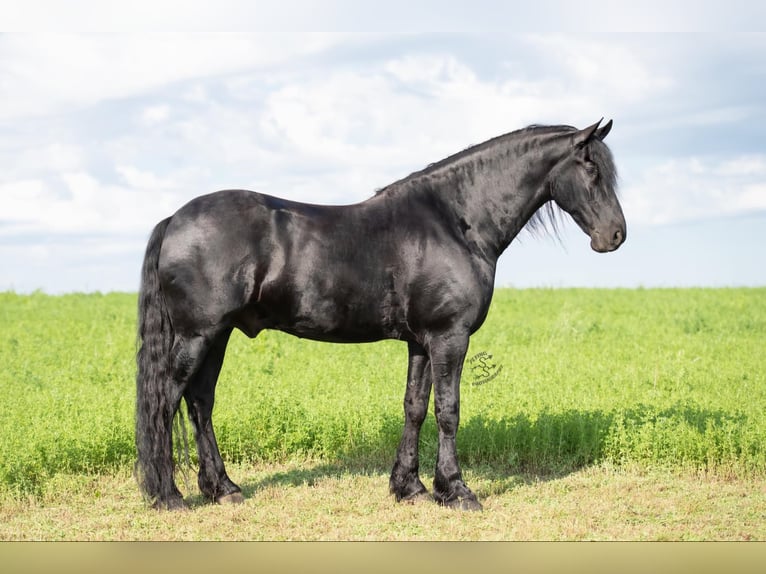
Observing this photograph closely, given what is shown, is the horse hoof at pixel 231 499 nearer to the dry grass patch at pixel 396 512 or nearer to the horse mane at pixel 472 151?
the dry grass patch at pixel 396 512

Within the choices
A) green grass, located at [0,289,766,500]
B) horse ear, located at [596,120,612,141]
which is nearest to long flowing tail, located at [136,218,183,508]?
green grass, located at [0,289,766,500]

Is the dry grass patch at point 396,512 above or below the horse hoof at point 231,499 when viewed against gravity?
below

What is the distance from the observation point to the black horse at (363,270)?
20.0 ft

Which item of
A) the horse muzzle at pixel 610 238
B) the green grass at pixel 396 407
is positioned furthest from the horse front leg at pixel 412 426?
the horse muzzle at pixel 610 238

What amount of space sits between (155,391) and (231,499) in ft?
4.08

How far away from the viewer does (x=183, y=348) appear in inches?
243

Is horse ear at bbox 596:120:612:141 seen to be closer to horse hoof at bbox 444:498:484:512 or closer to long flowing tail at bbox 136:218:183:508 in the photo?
horse hoof at bbox 444:498:484:512

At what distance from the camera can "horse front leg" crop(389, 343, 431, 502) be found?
6.80 meters

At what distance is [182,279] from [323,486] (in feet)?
8.46

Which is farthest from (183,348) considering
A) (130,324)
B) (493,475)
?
(130,324)

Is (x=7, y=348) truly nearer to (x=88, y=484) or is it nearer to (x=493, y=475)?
(x=88, y=484)

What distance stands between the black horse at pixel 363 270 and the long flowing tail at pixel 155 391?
1cm

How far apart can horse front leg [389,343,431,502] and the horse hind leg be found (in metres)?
1.41

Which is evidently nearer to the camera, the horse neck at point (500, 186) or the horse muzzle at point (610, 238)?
the horse muzzle at point (610, 238)
